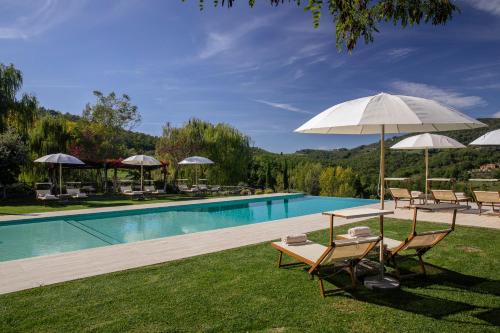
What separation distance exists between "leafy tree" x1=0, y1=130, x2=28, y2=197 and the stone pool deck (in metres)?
11.3

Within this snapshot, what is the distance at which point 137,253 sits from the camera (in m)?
5.95

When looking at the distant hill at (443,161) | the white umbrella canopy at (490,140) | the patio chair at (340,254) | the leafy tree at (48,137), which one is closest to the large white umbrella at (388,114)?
the patio chair at (340,254)

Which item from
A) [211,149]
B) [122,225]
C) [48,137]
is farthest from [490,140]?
[48,137]

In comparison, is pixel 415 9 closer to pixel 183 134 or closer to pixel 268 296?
pixel 268 296

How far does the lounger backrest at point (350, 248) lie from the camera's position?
367cm

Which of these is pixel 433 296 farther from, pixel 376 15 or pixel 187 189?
pixel 187 189

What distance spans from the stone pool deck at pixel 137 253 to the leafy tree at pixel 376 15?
13.8 ft

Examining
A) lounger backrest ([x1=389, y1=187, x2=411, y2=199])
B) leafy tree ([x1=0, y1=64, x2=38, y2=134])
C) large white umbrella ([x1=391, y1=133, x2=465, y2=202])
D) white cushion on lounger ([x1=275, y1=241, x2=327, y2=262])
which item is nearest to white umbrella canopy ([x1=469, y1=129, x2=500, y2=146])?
large white umbrella ([x1=391, y1=133, x2=465, y2=202])

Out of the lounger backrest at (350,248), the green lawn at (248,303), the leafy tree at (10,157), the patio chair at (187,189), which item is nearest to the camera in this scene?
the green lawn at (248,303)

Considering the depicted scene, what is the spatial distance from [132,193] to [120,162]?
104 inches

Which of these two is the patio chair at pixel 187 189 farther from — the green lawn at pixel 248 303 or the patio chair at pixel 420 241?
the patio chair at pixel 420 241

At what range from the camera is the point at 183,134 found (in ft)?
75.9

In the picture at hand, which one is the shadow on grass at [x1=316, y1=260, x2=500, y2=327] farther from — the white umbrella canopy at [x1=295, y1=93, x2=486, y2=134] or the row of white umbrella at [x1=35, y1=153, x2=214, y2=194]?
the row of white umbrella at [x1=35, y1=153, x2=214, y2=194]

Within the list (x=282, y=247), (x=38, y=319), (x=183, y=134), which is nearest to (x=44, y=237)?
(x=38, y=319)
